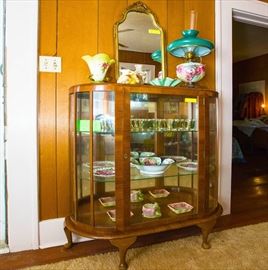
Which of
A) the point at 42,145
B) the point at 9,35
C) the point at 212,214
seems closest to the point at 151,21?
the point at 9,35

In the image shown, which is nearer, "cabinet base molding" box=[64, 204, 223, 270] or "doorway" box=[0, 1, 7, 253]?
"cabinet base molding" box=[64, 204, 223, 270]

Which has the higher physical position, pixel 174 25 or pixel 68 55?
pixel 174 25

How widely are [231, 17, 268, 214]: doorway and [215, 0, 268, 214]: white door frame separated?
17 cm

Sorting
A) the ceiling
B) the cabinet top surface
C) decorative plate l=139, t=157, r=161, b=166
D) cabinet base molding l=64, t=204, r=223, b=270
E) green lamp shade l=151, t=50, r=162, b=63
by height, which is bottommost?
cabinet base molding l=64, t=204, r=223, b=270

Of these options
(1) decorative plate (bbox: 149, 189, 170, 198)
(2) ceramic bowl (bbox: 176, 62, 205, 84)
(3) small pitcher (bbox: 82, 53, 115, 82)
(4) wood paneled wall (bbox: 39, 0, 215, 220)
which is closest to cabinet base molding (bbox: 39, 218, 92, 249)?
(4) wood paneled wall (bbox: 39, 0, 215, 220)

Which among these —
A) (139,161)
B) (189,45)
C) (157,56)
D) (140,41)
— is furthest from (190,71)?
(139,161)

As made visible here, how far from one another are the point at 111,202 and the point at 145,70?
3.32ft

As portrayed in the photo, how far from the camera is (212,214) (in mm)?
1771

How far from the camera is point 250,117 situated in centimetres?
647

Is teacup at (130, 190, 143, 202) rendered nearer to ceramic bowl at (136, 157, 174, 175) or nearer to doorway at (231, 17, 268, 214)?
ceramic bowl at (136, 157, 174, 175)

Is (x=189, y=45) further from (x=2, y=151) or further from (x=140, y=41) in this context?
(x=2, y=151)

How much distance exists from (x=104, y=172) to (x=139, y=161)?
0.89 feet

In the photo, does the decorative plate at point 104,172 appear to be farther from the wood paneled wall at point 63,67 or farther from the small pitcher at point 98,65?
the small pitcher at point 98,65

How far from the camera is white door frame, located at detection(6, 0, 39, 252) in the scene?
166cm
